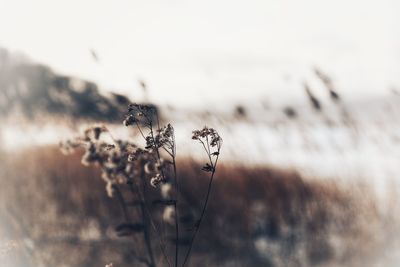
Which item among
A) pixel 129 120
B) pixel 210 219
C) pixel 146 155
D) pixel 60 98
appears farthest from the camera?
pixel 210 219

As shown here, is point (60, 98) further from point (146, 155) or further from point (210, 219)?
point (210, 219)

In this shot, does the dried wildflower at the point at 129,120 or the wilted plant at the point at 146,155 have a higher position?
the dried wildflower at the point at 129,120

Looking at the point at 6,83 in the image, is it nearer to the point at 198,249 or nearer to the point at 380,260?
the point at 198,249

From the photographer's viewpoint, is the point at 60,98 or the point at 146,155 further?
the point at 60,98

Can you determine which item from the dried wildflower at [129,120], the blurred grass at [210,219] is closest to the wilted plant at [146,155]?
the dried wildflower at [129,120]

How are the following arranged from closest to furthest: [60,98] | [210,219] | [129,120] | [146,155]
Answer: [129,120], [146,155], [60,98], [210,219]

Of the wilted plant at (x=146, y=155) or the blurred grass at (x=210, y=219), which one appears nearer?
the wilted plant at (x=146, y=155)

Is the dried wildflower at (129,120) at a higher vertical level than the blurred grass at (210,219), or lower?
higher

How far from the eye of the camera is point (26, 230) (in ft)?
37.5

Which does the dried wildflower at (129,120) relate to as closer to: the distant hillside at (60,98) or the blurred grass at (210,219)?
the distant hillside at (60,98)

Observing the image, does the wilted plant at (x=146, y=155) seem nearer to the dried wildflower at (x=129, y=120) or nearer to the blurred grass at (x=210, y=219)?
the dried wildflower at (x=129, y=120)

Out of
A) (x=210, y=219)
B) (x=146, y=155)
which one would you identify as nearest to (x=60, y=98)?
(x=146, y=155)

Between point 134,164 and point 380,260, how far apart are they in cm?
602

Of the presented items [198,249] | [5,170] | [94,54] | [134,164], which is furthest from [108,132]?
[5,170]
